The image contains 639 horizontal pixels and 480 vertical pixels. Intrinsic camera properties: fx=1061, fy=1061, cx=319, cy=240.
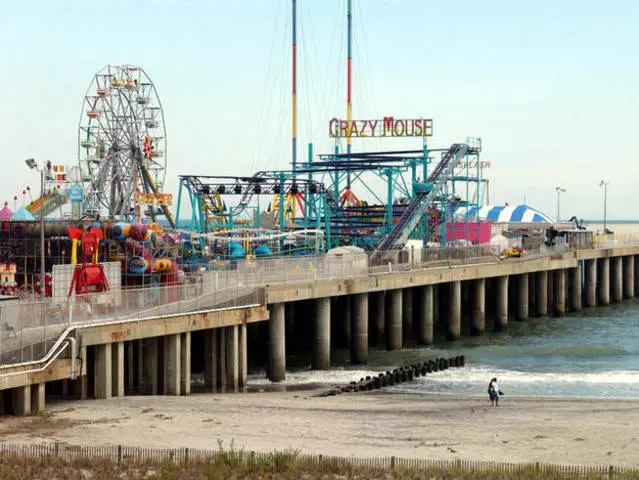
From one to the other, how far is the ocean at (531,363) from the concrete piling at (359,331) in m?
0.63

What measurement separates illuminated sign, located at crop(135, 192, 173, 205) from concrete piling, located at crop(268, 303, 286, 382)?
154 feet

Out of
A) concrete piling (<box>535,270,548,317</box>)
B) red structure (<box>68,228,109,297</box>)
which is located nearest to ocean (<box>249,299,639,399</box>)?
concrete piling (<box>535,270,548,317</box>)

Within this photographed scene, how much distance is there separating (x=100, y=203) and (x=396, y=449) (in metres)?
66.2

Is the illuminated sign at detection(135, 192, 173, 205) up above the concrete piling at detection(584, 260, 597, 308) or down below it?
above

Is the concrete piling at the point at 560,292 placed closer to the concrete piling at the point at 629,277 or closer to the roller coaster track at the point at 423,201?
the roller coaster track at the point at 423,201

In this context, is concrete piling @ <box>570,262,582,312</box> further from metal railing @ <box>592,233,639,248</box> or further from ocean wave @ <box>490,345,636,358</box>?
ocean wave @ <box>490,345,636,358</box>

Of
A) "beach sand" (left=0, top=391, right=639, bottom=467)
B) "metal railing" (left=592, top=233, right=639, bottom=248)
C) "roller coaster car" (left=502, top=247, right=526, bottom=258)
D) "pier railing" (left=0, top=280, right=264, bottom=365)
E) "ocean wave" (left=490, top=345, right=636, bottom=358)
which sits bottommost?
"ocean wave" (left=490, top=345, right=636, bottom=358)

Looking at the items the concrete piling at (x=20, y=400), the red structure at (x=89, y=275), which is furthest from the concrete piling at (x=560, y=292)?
the concrete piling at (x=20, y=400)

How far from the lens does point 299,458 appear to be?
82.1 feet

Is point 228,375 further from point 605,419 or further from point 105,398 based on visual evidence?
point 605,419

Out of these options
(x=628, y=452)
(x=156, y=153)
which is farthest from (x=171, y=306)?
(x=156, y=153)

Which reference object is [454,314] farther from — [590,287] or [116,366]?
[116,366]

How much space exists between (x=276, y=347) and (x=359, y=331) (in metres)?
7.91

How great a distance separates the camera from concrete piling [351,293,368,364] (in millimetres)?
51000
